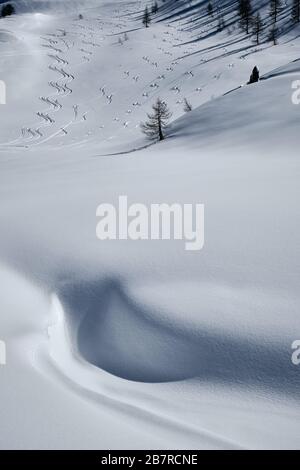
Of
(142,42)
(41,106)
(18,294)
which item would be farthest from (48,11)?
(18,294)

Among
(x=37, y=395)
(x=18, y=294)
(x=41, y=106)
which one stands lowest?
(x=37, y=395)

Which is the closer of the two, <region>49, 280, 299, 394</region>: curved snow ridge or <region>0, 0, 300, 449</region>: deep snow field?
<region>0, 0, 300, 449</region>: deep snow field

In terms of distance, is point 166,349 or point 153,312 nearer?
point 166,349

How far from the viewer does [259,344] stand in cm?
385

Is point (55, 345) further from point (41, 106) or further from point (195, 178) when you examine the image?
point (41, 106)

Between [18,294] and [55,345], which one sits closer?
[55,345]

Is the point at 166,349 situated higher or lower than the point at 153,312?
lower

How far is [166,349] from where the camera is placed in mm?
4047

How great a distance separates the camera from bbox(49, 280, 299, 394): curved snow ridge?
3650 mm

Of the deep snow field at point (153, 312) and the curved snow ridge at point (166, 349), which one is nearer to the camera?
the deep snow field at point (153, 312)

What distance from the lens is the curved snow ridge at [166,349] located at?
3650 millimetres

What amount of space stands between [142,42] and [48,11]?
7041 centimetres

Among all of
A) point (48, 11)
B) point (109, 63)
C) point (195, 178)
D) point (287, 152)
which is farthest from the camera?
point (48, 11)

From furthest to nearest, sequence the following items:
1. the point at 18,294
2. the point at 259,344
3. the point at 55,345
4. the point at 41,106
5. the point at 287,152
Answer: the point at 41,106
the point at 287,152
the point at 18,294
the point at 55,345
the point at 259,344
